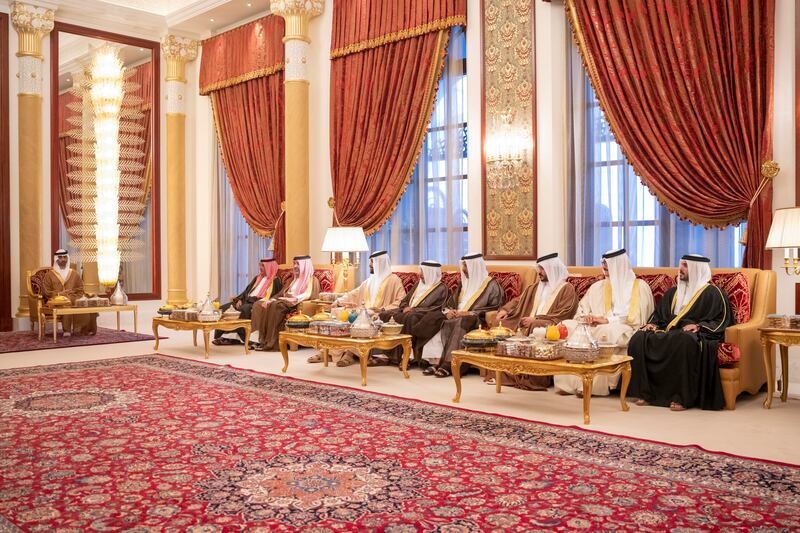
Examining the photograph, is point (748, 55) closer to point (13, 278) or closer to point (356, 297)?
point (356, 297)

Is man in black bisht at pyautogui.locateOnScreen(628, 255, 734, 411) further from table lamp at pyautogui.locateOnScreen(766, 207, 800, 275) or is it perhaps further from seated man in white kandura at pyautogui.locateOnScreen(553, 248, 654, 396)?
table lamp at pyautogui.locateOnScreen(766, 207, 800, 275)

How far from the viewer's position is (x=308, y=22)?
32.7 ft

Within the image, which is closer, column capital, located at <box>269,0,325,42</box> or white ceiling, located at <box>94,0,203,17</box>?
column capital, located at <box>269,0,325,42</box>

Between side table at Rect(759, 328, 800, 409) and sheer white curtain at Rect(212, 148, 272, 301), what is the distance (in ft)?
24.7

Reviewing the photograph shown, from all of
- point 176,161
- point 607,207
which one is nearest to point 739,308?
point 607,207

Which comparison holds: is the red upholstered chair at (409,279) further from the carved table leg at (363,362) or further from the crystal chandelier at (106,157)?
the crystal chandelier at (106,157)

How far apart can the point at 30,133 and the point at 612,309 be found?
8523 mm

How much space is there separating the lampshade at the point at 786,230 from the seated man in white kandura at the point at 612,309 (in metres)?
1.12

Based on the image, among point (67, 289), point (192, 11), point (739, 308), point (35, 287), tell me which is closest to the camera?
point (739, 308)

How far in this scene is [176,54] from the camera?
39.6 feet

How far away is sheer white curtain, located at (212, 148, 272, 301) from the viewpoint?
449 inches

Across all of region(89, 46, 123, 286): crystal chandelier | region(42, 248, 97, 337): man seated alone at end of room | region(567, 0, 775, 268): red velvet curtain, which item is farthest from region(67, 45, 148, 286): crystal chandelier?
region(567, 0, 775, 268): red velvet curtain

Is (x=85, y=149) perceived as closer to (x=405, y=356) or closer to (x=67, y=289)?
(x=67, y=289)

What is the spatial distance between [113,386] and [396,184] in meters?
4.06
